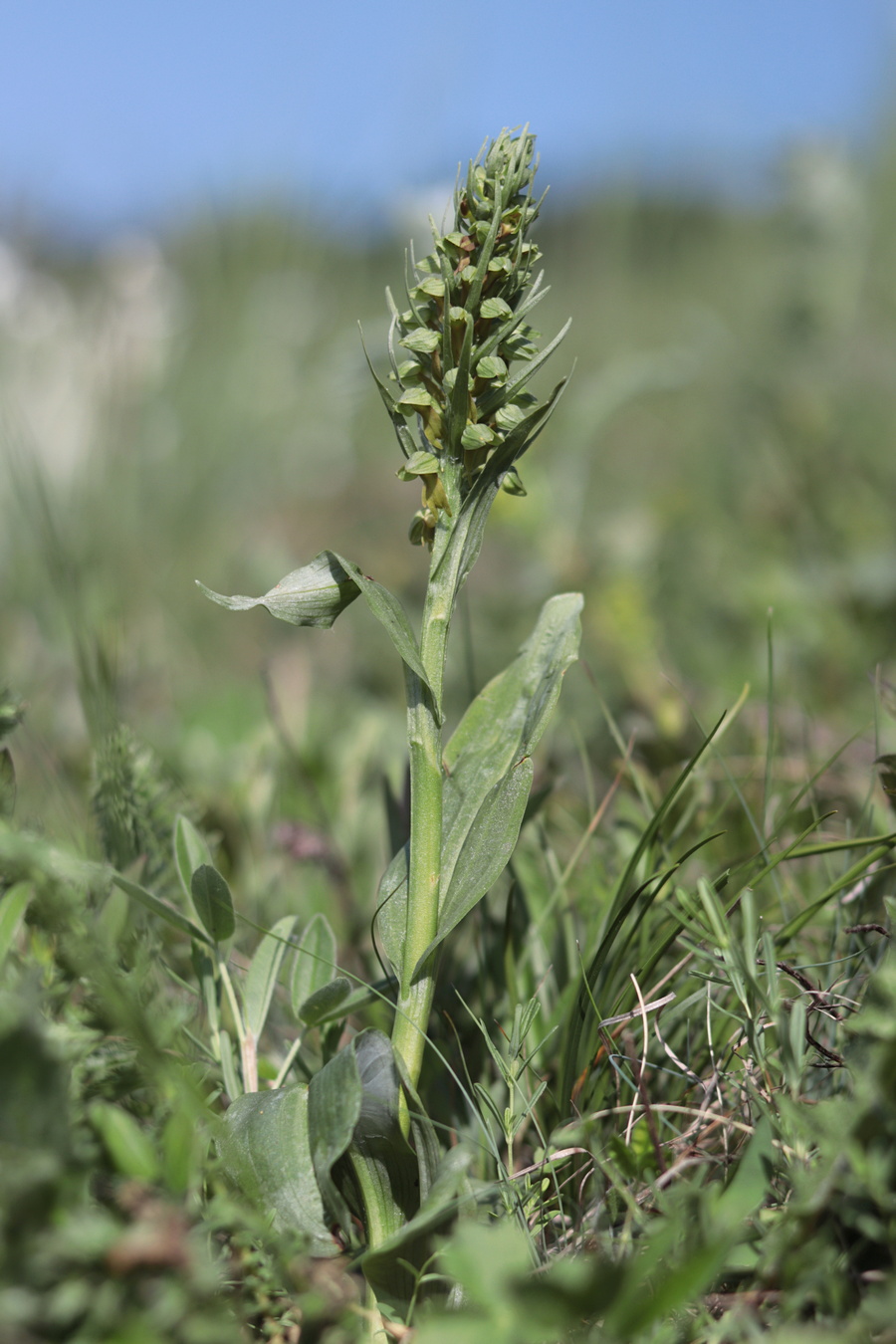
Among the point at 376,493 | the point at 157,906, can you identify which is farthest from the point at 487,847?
the point at 376,493

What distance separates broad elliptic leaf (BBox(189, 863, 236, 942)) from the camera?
2.97 ft

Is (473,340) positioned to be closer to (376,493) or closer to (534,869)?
(534,869)

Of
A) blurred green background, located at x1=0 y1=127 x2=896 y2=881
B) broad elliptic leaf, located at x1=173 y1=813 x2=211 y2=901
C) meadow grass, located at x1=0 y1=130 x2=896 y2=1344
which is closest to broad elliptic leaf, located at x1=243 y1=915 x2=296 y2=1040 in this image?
meadow grass, located at x1=0 y1=130 x2=896 y2=1344

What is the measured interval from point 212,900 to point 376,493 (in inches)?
164

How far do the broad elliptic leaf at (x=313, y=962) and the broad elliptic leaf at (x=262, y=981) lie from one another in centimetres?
3

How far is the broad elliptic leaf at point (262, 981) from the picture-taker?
0.95 metres

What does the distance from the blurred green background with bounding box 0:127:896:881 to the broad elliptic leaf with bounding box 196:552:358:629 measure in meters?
0.24

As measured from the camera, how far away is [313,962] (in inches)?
39.3

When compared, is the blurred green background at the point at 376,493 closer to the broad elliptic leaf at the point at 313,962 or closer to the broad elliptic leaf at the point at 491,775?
the broad elliptic leaf at the point at 491,775

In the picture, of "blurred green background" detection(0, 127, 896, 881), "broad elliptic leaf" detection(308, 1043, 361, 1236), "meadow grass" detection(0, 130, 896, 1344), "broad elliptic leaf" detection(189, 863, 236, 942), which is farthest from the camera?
"blurred green background" detection(0, 127, 896, 881)

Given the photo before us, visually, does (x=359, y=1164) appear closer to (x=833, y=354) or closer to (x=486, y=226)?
(x=486, y=226)

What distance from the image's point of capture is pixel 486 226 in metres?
0.86

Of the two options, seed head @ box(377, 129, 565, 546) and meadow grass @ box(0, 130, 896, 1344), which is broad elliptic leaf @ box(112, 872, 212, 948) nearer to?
meadow grass @ box(0, 130, 896, 1344)

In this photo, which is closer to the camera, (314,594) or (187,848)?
(314,594)
